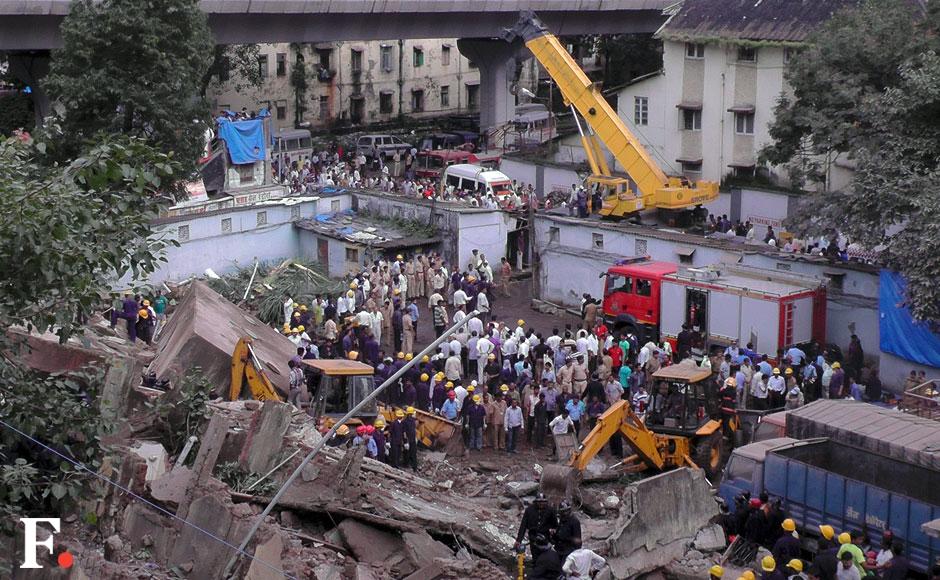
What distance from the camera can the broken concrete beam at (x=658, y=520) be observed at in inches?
773

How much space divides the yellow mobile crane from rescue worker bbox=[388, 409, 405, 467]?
1715 centimetres

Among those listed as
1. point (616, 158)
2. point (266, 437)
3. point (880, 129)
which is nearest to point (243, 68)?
point (616, 158)

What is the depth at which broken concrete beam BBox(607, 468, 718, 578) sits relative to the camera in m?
19.6

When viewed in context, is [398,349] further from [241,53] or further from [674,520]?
[241,53]

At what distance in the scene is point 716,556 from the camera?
2052cm

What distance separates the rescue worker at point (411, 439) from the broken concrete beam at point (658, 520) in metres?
4.20

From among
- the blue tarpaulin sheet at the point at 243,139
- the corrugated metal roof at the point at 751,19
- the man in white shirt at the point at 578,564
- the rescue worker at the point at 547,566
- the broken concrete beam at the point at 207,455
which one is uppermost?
the corrugated metal roof at the point at 751,19

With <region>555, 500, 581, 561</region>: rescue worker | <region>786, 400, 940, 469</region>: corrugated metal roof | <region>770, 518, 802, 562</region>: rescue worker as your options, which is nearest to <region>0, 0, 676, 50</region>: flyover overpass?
<region>786, 400, 940, 469</region>: corrugated metal roof

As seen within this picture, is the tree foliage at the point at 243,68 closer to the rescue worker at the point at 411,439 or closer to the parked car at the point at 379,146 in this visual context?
the parked car at the point at 379,146

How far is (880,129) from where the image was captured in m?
29.3

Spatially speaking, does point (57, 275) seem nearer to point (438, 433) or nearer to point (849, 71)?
point (438, 433)

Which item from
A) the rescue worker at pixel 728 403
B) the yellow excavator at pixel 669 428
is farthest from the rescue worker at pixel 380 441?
the rescue worker at pixel 728 403

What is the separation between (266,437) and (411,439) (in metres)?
3.17

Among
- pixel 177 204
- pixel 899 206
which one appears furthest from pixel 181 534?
pixel 177 204
